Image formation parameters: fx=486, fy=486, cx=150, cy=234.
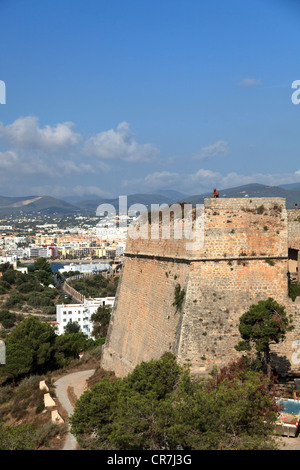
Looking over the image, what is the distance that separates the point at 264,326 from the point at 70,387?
1002 centimetres

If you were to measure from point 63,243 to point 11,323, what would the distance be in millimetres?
114531

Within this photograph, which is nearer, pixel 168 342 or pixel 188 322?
pixel 188 322

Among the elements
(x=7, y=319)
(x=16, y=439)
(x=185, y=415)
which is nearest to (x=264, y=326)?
(x=185, y=415)

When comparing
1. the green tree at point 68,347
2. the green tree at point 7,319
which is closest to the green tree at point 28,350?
the green tree at point 68,347

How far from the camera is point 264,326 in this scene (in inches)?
468

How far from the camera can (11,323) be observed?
52.3 meters

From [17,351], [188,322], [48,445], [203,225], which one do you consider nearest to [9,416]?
[17,351]

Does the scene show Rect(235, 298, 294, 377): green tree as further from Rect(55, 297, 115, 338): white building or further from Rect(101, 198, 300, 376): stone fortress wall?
Rect(55, 297, 115, 338): white building

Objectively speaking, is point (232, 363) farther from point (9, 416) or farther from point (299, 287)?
point (9, 416)

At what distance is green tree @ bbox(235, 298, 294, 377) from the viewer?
462 inches

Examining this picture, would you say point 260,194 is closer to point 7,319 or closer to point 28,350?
point 28,350

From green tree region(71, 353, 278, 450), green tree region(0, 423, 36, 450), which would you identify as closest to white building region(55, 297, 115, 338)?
green tree region(0, 423, 36, 450)

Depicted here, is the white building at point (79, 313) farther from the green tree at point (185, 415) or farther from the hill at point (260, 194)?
the green tree at point (185, 415)

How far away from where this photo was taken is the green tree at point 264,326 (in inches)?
462
